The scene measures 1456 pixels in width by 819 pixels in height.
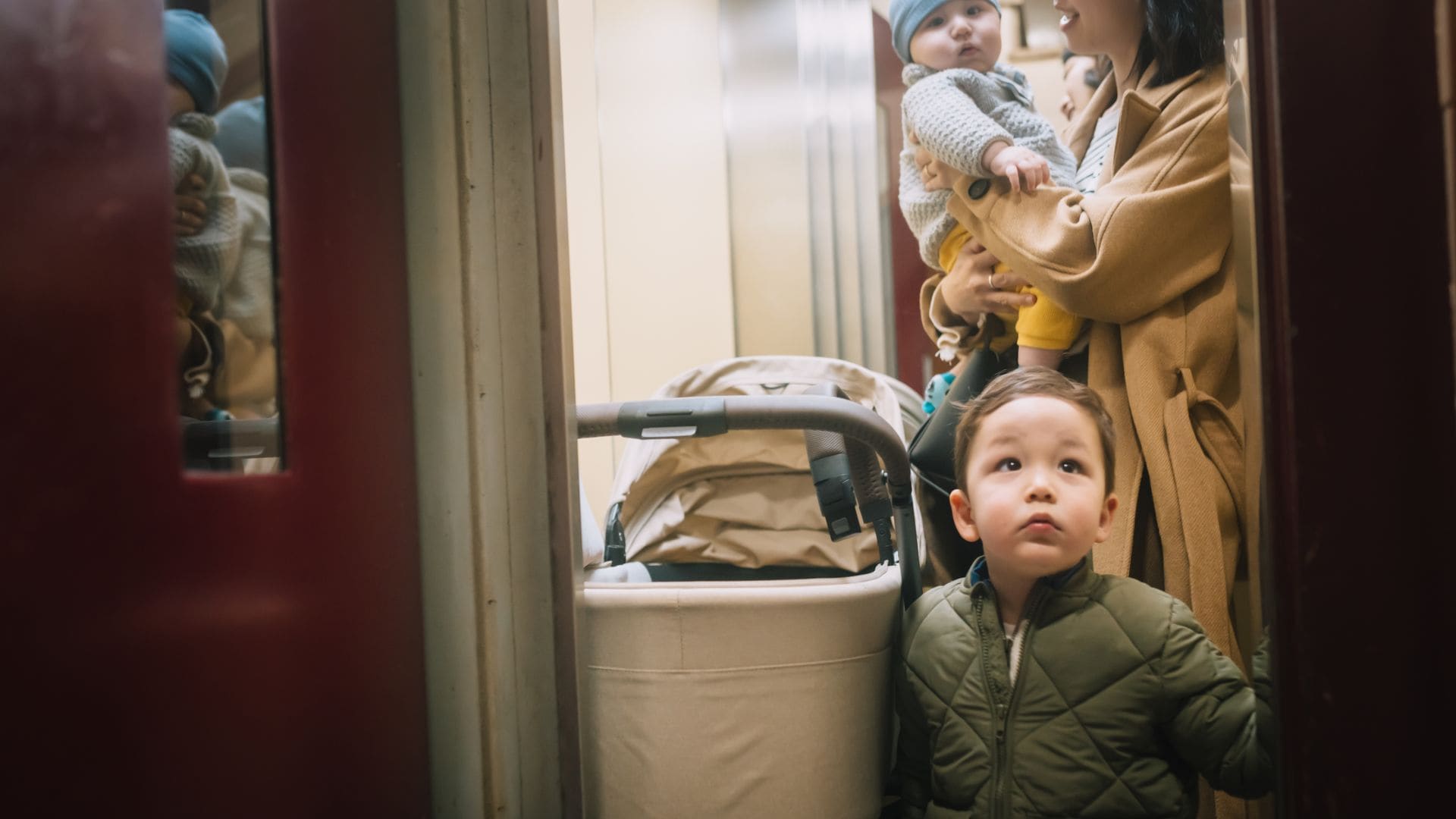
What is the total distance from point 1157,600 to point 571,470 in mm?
764

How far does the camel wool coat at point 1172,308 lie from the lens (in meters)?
1.26

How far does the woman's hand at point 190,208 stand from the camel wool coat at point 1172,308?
1034 millimetres

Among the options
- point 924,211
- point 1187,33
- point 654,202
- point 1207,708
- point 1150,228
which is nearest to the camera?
point 1207,708

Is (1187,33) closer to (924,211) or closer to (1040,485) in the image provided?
(924,211)

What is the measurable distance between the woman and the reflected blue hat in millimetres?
986

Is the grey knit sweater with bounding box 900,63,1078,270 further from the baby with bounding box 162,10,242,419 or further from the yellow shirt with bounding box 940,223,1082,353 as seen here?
the baby with bounding box 162,10,242,419

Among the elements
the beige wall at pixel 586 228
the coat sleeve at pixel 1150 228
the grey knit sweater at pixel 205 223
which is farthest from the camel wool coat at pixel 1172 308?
the beige wall at pixel 586 228

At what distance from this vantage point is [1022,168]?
141 cm

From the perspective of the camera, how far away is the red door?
67 cm

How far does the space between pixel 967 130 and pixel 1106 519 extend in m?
0.66

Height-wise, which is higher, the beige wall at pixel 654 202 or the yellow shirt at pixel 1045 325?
the beige wall at pixel 654 202

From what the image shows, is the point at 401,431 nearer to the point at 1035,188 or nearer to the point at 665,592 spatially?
the point at 665,592

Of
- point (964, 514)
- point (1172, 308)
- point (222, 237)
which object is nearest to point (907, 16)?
point (1172, 308)

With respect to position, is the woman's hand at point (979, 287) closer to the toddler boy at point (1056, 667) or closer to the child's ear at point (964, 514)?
the toddler boy at point (1056, 667)
